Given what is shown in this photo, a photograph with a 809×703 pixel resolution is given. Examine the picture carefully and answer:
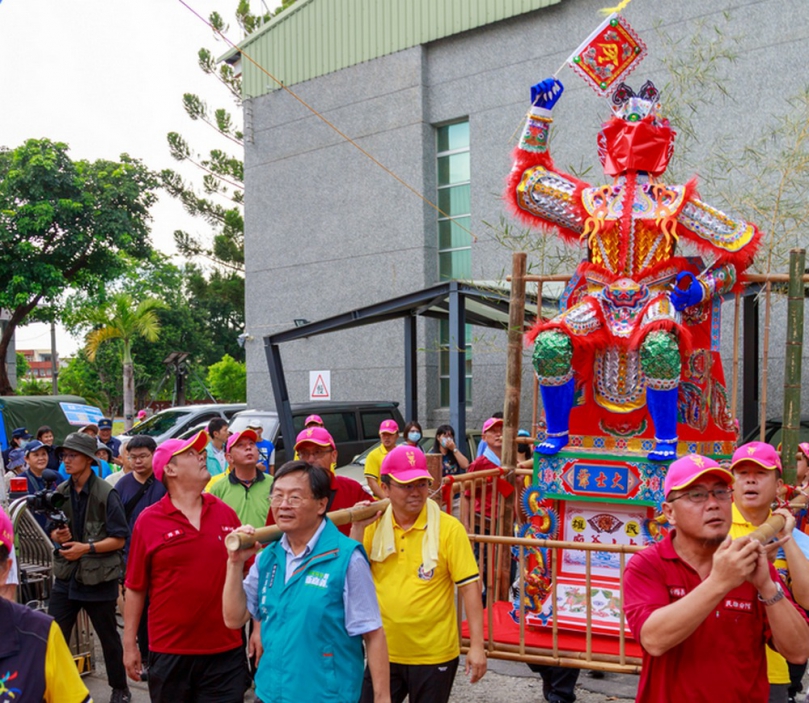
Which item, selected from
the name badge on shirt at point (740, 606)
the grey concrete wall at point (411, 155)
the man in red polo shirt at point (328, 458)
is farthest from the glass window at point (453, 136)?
the name badge on shirt at point (740, 606)

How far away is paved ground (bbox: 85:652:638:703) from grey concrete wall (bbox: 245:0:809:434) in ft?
22.6

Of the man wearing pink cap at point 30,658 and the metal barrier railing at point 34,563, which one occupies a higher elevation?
the man wearing pink cap at point 30,658

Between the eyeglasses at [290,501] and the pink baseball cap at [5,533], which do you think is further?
the eyeglasses at [290,501]

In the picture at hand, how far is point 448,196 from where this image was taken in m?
17.5

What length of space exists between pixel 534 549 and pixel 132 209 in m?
21.7

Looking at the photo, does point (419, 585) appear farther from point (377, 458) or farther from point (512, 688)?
point (377, 458)

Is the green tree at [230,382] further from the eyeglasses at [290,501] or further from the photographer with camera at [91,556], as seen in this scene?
the eyeglasses at [290,501]

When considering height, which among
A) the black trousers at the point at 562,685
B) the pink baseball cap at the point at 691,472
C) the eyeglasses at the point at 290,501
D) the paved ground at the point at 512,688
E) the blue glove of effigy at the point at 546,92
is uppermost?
the blue glove of effigy at the point at 546,92

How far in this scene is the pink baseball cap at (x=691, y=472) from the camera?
8.75ft

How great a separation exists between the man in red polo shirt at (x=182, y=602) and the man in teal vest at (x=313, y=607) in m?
0.96

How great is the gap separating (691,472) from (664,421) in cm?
327

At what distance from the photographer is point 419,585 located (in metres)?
4.10

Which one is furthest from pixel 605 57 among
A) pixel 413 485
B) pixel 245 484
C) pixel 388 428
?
pixel 388 428

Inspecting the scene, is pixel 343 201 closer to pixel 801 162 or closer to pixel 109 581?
pixel 801 162
